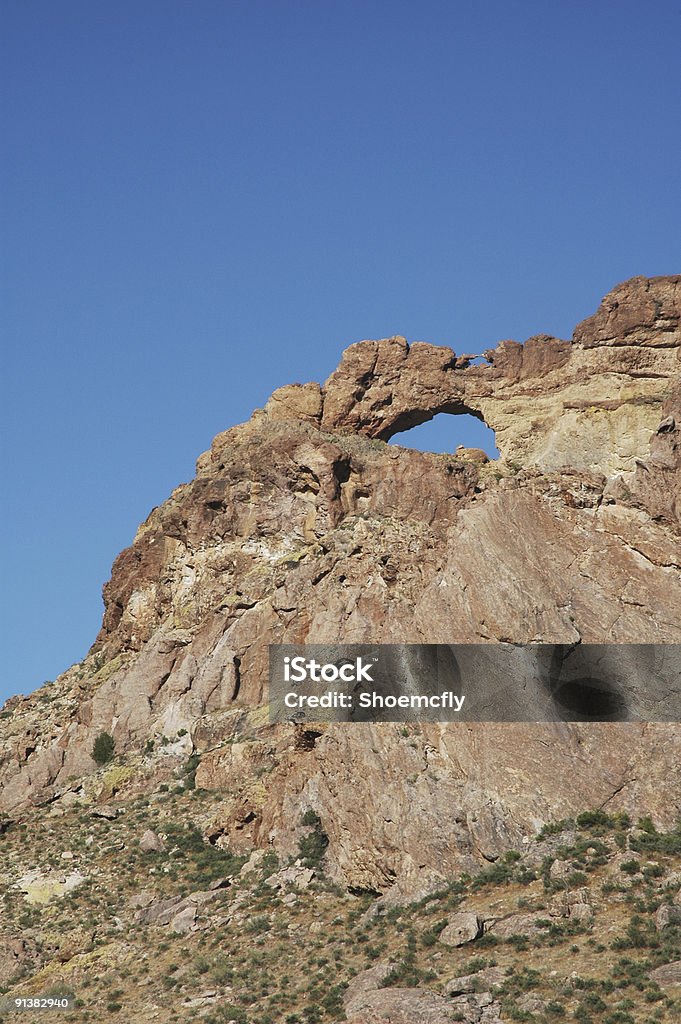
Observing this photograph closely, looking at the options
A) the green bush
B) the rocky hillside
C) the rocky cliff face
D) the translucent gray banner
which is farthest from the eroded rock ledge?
the rocky hillside

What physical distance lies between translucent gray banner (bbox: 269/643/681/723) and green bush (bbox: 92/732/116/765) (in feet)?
46.6

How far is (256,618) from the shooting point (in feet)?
244

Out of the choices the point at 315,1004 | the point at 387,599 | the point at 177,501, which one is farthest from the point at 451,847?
the point at 177,501

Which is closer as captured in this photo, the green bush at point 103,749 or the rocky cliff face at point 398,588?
the rocky cliff face at point 398,588

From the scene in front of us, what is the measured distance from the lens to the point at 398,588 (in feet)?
224

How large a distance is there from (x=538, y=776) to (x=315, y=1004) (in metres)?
14.8

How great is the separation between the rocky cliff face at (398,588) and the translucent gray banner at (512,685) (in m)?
0.79

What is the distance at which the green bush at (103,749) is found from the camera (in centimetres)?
7288

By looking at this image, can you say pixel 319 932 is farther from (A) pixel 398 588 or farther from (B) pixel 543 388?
(B) pixel 543 388

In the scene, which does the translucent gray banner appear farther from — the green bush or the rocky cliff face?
the green bush

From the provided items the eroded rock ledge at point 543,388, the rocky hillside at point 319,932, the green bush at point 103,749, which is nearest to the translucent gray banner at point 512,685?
the rocky hillside at point 319,932

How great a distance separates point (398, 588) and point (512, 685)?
9932 mm

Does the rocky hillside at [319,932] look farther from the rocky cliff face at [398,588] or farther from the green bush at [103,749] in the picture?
the green bush at [103,749]

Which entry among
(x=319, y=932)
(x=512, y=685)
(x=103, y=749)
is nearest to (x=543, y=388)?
(x=512, y=685)
